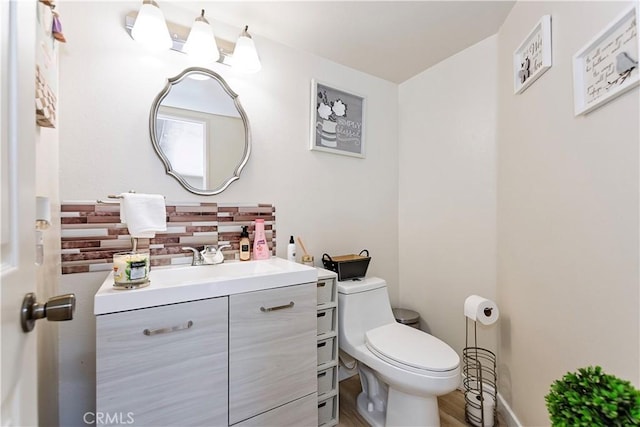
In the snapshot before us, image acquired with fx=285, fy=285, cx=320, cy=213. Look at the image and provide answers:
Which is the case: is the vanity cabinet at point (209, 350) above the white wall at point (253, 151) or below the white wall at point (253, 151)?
below

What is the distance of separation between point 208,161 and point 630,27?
66.4 inches

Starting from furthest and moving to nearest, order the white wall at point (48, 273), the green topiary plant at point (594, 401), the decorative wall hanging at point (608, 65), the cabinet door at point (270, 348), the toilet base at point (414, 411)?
the toilet base at point (414, 411)
the cabinet door at point (270, 348)
the white wall at point (48, 273)
the decorative wall hanging at point (608, 65)
the green topiary plant at point (594, 401)

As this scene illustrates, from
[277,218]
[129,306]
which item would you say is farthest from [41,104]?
[277,218]

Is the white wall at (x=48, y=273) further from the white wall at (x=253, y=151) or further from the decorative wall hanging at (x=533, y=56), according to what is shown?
the decorative wall hanging at (x=533, y=56)

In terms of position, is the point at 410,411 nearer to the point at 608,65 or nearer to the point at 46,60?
the point at 608,65

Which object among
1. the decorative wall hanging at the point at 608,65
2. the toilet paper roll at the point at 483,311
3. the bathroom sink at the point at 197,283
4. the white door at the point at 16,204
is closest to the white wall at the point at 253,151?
the bathroom sink at the point at 197,283

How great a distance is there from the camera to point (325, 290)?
1.58m

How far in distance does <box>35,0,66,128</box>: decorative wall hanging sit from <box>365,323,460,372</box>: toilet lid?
5.55ft

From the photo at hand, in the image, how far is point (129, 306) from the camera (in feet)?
3.14

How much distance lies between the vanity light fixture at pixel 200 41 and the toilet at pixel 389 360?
145 centimetres

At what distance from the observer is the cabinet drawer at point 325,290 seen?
1.55 metres

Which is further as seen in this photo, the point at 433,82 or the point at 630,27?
the point at 433,82

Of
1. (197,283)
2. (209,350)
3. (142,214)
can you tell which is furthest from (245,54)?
(209,350)

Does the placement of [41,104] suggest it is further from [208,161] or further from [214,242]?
[214,242]
